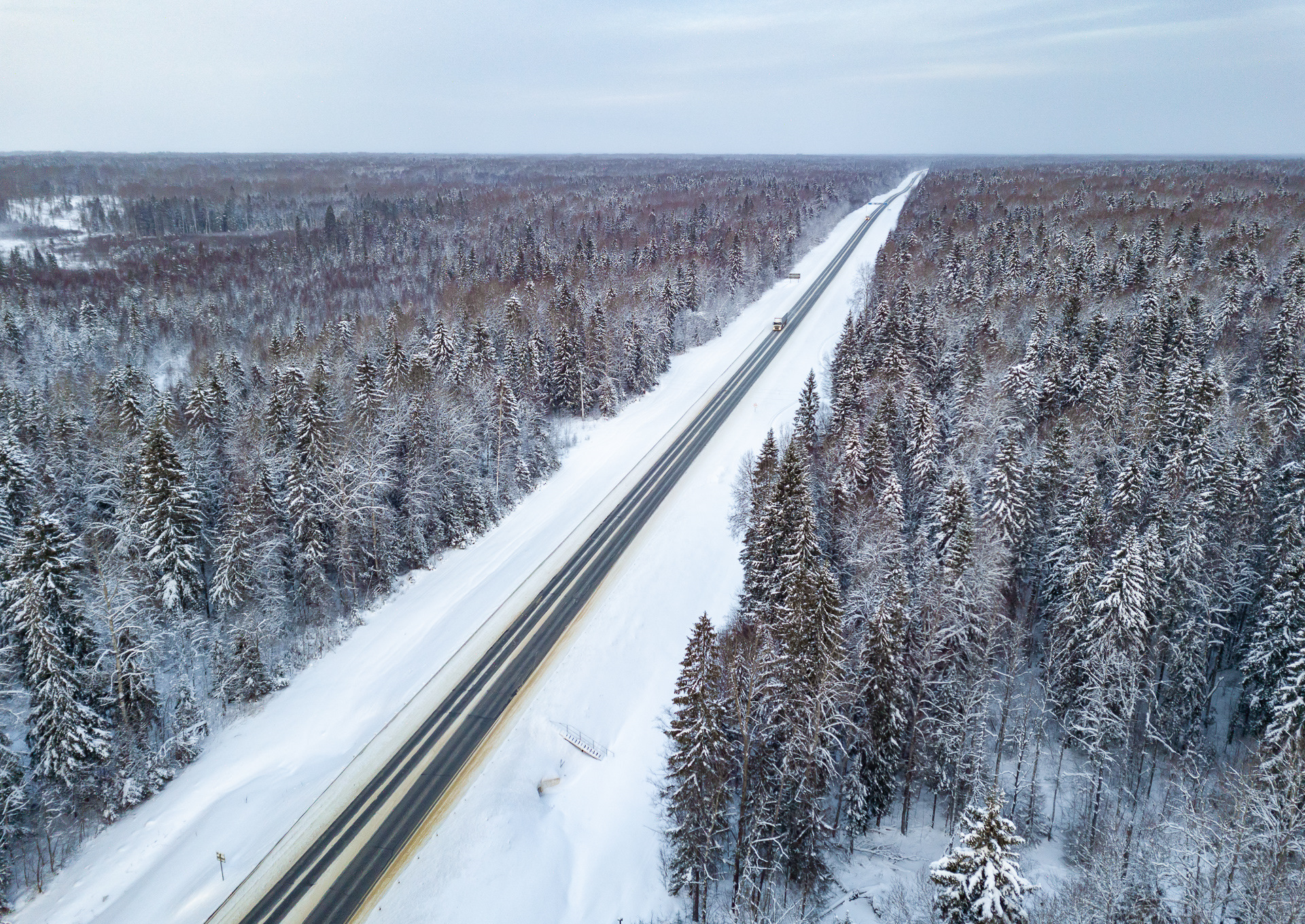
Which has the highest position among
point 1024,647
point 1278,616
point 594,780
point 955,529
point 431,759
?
point 955,529

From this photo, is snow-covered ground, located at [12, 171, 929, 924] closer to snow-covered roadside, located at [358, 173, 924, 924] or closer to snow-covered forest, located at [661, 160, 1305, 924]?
snow-covered roadside, located at [358, 173, 924, 924]

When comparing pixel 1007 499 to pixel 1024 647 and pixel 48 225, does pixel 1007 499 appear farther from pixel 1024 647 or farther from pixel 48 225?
pixel 48 225

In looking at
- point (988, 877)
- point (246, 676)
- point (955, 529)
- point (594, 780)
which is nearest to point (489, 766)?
point (594, 780)

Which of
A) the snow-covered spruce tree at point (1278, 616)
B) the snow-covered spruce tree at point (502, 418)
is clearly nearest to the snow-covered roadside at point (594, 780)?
the snow-covered spruce tree at point (502, 418)

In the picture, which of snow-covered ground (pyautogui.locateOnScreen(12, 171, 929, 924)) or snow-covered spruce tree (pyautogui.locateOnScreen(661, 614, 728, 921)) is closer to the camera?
snow-covered spruce tree (pyautogui.locateOnScreen(661, 614, 728, 921))

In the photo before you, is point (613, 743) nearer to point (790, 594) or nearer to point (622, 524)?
point (790, 594)

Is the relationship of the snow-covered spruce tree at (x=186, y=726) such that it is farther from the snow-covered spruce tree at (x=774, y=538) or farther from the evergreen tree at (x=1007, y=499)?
the evergreen tree at (x=1007, y=499)

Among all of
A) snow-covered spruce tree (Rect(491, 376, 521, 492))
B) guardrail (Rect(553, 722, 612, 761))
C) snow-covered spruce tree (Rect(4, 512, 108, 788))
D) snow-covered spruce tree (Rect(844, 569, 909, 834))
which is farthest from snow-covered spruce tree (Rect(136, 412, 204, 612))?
snow-covered spruce tree (Rect(844, 569, 909, 834))
